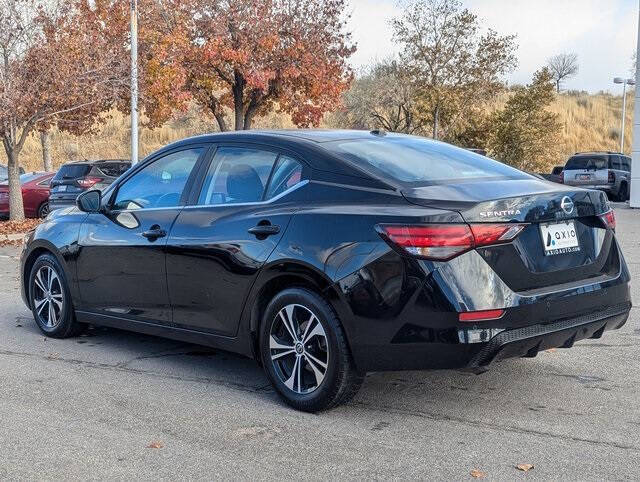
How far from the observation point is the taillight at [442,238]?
15.2 feet

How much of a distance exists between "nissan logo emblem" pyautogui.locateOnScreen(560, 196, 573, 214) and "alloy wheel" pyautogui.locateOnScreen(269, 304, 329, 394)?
1523 millimetres

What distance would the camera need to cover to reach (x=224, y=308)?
5.64 m

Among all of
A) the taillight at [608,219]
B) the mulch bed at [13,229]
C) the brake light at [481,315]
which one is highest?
the taillight at [608,219]

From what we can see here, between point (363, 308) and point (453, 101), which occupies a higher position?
point (453, 101)

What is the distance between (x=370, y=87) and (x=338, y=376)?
40518 mm

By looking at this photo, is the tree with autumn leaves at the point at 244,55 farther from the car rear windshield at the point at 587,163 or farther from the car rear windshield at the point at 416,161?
the car rear windshield at the point at 416,161

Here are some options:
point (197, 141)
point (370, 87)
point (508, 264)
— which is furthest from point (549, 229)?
point (370, 87)

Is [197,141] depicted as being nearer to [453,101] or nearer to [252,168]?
[252,168]

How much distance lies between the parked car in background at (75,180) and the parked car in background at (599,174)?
51.5ft

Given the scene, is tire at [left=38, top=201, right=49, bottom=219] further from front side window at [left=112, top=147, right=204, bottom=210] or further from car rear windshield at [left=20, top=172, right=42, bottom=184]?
front side window at [left=112, top=147, right=204, bottom=210]

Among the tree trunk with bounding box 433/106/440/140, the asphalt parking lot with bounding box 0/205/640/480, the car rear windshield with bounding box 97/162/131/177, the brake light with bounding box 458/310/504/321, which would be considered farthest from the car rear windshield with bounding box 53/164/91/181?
the tree trunk with bounding box 433/106/440/140

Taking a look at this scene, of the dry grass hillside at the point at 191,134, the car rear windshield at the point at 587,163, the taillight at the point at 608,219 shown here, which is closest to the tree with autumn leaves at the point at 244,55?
the car rear windshield at the point at 587,163

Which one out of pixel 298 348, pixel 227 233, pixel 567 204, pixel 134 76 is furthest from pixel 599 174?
pixel 298 348

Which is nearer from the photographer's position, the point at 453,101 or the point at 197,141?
the point at 197,141
